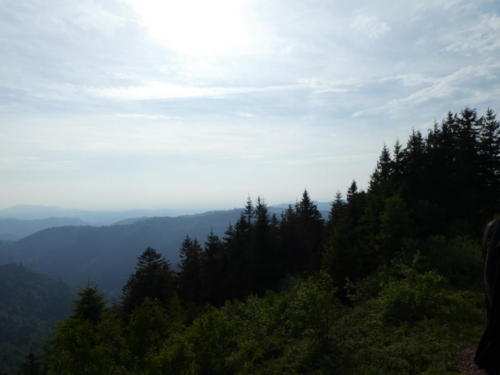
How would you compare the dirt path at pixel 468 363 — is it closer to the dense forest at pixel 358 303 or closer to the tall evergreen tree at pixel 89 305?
the dense forest at pixel 358 303

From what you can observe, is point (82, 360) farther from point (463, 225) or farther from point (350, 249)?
point (463, 225)

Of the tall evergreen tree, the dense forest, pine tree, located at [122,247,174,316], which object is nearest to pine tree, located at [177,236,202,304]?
the dense forest

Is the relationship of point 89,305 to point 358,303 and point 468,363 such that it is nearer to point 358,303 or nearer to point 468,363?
point 358,303

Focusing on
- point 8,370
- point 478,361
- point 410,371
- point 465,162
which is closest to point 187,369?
point 410,371

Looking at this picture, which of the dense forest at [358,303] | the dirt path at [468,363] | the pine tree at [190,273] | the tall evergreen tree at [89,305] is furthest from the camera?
the pine tree at [190,273]

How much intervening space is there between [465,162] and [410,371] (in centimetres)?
3202

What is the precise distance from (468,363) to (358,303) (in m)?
9.55

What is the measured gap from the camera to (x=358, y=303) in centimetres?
1769

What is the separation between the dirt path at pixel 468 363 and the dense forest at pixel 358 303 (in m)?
0.22

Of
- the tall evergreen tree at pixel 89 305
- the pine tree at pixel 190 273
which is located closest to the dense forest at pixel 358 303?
the tall evergreen tree at pixel 89 305

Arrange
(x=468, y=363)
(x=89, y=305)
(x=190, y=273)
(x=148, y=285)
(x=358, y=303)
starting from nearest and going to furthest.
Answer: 1. (x=468, y=363)
2. (x=358, y=303)
3. (x=89, y=305)
4. (x=148, y=285)
5. (x=190, y=273)

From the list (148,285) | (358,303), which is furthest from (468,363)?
(148,285)

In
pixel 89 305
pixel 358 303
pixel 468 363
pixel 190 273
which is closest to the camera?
pixel 468 363

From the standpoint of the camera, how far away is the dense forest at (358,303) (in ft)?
35.2
